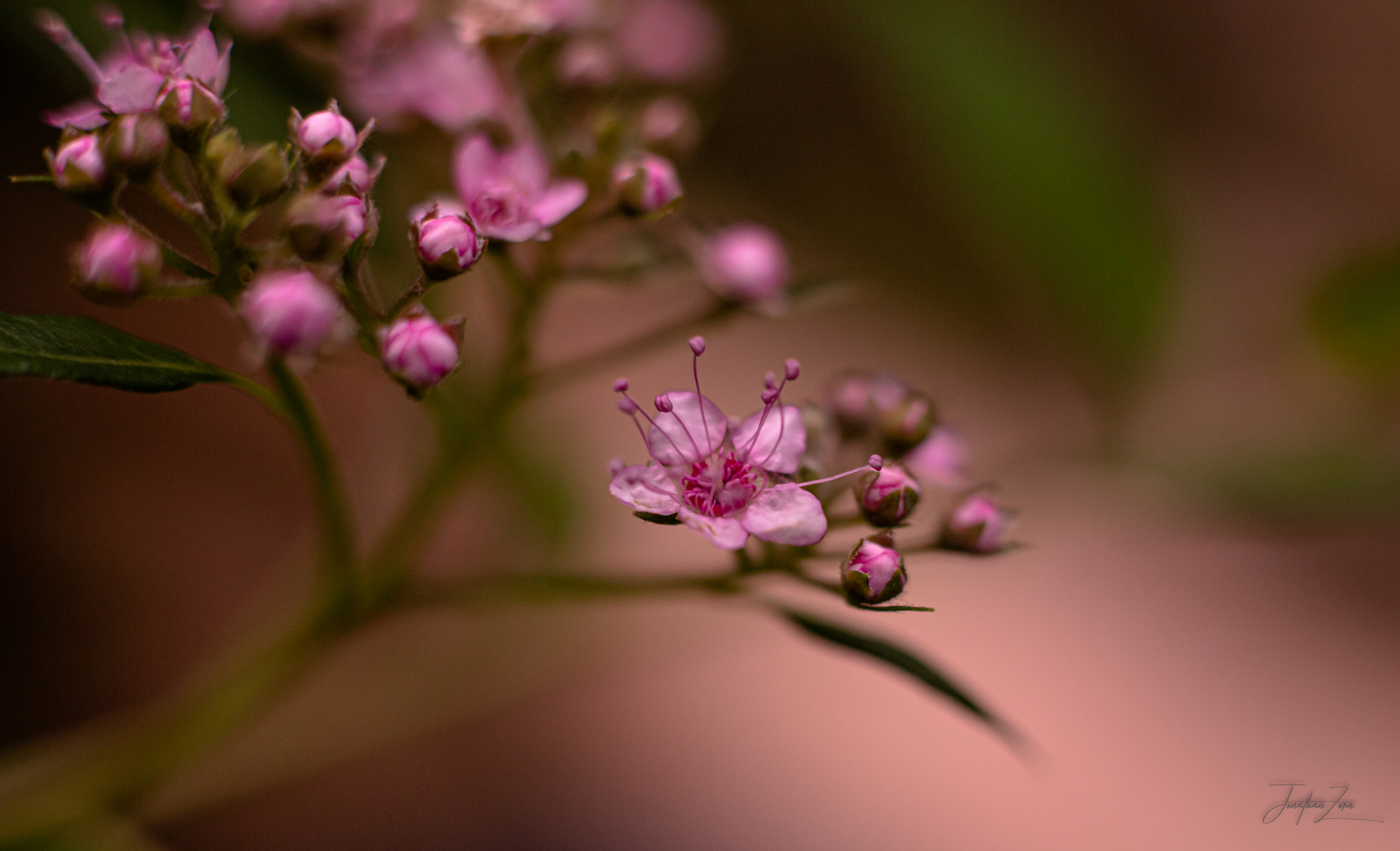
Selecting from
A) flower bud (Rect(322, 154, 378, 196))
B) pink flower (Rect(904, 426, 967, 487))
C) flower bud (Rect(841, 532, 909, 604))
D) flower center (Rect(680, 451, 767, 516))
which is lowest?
flower bud (Rect(841, 532, 909, 604))

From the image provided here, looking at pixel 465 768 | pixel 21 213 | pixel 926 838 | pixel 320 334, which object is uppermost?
pixel 21 213

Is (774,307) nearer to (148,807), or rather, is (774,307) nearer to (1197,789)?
(148,807)

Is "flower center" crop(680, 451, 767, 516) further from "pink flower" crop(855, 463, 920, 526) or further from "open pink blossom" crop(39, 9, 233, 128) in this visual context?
"open pink blossom" crop(39, 9, 233, 128)

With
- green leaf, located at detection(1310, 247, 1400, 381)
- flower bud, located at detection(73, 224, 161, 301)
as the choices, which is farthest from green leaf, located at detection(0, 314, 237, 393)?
green leaf, located at detection(1310, 247, 1400, 381)

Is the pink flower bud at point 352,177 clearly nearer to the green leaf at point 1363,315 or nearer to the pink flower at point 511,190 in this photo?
the pink flower at point 511,190

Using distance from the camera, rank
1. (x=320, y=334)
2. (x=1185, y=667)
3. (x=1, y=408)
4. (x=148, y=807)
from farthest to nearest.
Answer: (x=1185, y=667) → (x=1, y=408) → (x=148, y=807) → (x=320, y=334)

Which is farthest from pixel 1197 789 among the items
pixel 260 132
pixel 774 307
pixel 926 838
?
pixel 260 132
